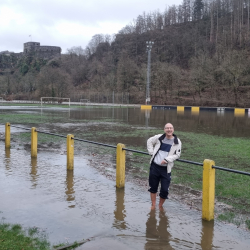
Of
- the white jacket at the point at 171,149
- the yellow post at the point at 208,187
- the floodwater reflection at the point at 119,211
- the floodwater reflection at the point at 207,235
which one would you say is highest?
the white jacket at the point at 171,149

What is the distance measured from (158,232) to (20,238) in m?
2.17

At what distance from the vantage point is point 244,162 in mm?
10992

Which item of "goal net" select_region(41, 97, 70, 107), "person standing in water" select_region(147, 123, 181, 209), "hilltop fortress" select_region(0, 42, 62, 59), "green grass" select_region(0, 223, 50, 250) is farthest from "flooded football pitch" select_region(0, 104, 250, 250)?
"hilltop fortress" select_region(0, 42, 62, 59)

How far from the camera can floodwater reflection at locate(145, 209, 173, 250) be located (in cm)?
489

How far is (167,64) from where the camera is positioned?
84750 millimetres

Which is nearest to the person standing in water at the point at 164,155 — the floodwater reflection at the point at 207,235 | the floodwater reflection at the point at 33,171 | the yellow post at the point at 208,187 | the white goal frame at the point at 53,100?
the yellow post at the point at 208,187

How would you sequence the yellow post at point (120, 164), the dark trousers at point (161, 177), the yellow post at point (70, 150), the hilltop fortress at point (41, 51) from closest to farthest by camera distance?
the dark trousers at point (161, 177), the yellow post at point (120, 164), the yellow post at point (70, 150), the hilltop fortress at point (41, 51)

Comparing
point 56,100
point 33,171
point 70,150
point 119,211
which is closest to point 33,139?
point 33,171

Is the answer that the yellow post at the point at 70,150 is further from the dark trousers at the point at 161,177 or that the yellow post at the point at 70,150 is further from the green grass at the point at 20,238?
the green grass at the point at 20,238

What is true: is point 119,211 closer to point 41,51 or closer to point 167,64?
point 167,64

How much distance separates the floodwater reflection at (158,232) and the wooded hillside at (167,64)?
60.1m

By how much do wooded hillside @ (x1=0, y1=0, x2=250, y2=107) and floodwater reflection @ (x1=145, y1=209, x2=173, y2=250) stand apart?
60130 millimetres

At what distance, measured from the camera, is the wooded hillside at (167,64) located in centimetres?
7219

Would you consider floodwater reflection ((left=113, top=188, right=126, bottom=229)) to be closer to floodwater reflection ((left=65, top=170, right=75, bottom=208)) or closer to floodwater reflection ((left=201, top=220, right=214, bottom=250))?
floodwater reflection ((left=65, top=170, right=75, bottom=208))
